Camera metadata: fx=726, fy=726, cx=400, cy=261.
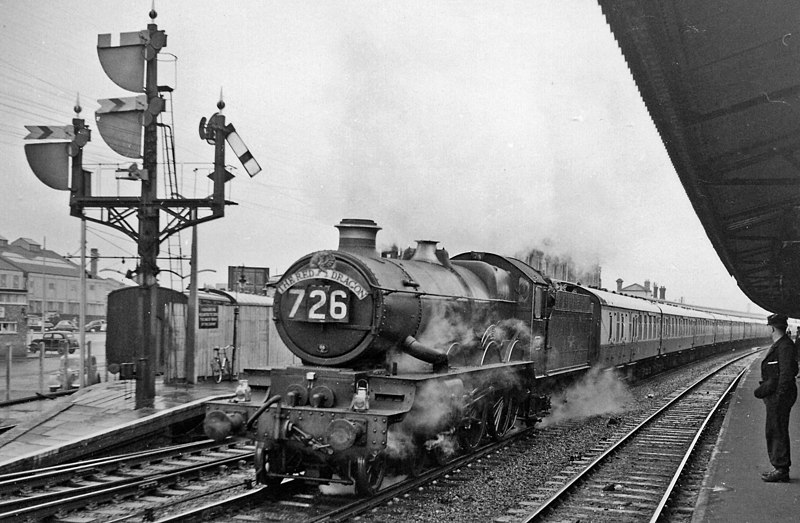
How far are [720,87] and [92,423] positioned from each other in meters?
9.71

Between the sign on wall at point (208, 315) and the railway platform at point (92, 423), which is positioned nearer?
the railway platform at point (92, 423)

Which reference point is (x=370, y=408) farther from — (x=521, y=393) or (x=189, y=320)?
(x=189, y=320)

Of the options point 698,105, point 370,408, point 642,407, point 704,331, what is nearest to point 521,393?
point 370,408

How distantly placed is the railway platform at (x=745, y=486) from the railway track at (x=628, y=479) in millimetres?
487

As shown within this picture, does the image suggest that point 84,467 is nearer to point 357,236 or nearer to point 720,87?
point 357,236

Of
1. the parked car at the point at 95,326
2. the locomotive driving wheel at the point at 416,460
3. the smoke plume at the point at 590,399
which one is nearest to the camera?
the locomotive driving wheel at the point at 416,460

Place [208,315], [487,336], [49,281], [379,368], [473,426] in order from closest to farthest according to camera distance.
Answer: [379,368], [473,426], [487,336], [208,315], [49,281]

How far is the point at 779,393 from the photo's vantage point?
25.5ft

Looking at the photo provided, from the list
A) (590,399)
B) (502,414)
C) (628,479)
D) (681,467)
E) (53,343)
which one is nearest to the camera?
(628,479)

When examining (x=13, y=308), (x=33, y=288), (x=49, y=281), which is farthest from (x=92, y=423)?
(x=49, y=281)

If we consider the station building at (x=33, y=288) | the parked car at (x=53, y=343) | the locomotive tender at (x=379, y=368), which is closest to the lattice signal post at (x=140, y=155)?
the locomotive tender at (x=379, y=368)

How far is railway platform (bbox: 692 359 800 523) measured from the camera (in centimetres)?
660

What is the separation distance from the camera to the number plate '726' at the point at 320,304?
7.98m

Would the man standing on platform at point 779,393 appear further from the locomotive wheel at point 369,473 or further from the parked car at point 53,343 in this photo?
the parked car at point 53,343
